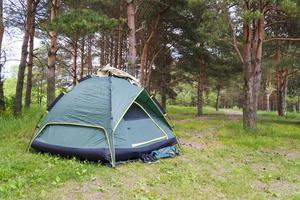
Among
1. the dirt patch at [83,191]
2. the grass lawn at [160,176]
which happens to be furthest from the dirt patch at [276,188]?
the dirt patch at [83,191]

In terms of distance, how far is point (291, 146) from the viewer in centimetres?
823

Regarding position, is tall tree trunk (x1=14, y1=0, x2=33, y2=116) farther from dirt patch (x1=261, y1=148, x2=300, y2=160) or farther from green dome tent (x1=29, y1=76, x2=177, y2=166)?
dirt patch (x1=261, y1=148, x2=300, y2=160)

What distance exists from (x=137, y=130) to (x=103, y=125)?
779 mm

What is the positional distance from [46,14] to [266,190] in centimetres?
1084

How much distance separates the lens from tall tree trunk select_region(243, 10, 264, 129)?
984 centimetres

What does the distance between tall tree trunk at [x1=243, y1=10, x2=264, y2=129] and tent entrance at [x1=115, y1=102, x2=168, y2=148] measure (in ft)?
13.7

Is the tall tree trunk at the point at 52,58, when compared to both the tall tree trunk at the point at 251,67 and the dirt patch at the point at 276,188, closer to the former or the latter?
the tall tree trunk at the point at 251,67

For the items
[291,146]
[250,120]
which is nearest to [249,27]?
[250,120]

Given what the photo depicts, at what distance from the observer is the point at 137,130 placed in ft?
20.3

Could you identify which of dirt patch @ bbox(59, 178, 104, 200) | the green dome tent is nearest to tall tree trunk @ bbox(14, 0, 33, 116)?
the green dome tent

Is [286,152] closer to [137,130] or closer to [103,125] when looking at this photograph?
[137,130]

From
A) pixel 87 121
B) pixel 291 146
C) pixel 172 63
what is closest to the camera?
pixel 87 121

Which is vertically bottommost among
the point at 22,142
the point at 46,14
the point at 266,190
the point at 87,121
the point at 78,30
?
the point at 266,190

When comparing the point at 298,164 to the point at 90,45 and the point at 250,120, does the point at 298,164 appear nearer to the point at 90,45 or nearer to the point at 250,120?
the point at 250,120
